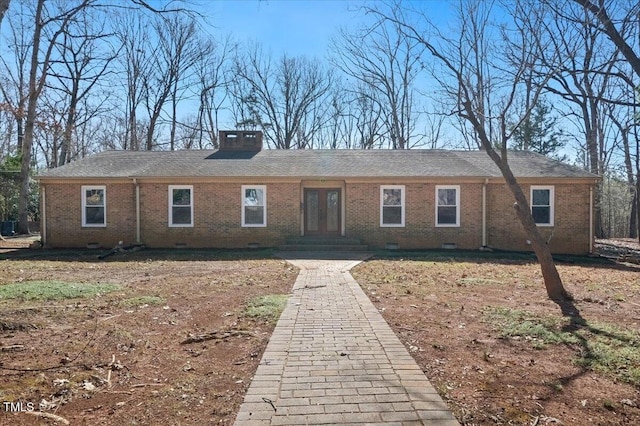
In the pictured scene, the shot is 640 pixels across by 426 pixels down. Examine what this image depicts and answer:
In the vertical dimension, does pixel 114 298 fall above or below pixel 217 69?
below

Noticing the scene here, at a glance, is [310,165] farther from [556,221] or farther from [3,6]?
[3,6]

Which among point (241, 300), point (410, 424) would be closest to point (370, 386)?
point (410, 424)

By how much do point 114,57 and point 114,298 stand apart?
83.6 ft

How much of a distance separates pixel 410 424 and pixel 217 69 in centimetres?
3545

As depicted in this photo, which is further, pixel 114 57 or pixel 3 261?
pixel 114 57

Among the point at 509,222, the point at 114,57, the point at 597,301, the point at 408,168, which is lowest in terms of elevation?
the point at 597,301

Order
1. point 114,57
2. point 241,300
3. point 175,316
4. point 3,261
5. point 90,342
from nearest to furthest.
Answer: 1. point 90,342
2. point 175,316
3. point 241,300
4. point 3,261
5. point 114,57

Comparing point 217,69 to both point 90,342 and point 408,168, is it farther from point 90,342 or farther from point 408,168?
point 90,342

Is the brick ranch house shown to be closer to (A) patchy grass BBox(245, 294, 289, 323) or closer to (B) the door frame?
(B) the door frame

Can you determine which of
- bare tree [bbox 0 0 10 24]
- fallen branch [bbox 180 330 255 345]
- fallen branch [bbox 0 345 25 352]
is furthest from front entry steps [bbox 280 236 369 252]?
bare tree [bbox 0 0 10 24]

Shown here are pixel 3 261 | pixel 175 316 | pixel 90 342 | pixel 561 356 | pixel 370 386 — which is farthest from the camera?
pixel 3 261

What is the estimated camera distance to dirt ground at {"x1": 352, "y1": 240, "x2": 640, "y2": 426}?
3.28m

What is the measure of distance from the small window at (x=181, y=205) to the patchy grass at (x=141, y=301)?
9.00m

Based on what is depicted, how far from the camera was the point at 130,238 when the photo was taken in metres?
16.0
